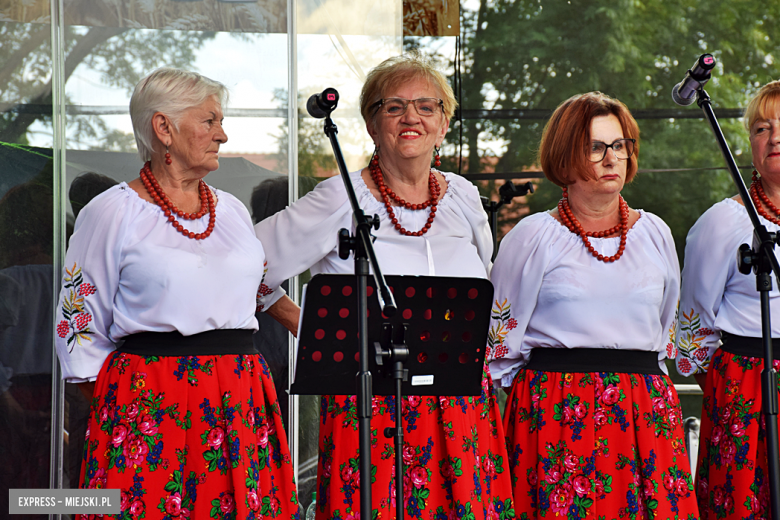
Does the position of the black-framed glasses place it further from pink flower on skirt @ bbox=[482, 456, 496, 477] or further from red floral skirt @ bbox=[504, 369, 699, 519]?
pink flower on skirt @ bbox=[482, 456, 496, 477]

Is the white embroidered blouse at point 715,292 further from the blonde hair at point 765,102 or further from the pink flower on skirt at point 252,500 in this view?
the pink flower on skirt at point 252,500

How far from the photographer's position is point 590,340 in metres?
2.64

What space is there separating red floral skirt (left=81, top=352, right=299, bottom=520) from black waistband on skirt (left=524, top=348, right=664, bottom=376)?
3.28ft

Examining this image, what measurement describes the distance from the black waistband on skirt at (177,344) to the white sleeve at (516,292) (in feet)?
3.00

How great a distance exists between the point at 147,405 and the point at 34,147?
148 centimetres

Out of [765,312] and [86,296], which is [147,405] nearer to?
[86,296]

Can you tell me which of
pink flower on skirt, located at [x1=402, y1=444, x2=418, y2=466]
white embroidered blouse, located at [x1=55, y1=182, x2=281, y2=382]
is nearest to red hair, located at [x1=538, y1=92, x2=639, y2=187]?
pink flower on skirt, located at [x1=402, y1=444, x2=418, y2=466]

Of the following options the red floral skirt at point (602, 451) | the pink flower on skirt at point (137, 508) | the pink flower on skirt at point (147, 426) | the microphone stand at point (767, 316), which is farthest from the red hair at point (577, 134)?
the pink flower on skirt at point (137, 508)

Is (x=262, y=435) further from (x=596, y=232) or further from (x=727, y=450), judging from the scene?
(x=727, y=450)

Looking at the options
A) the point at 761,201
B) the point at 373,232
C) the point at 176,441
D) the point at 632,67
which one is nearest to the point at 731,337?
the point at 761,201

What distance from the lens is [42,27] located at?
A: 3299 millimetres

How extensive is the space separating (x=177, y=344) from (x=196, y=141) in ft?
2.19

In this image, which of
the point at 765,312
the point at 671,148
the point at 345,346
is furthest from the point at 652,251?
the point at 671,148

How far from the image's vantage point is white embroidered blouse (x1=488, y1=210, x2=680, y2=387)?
2.67m
